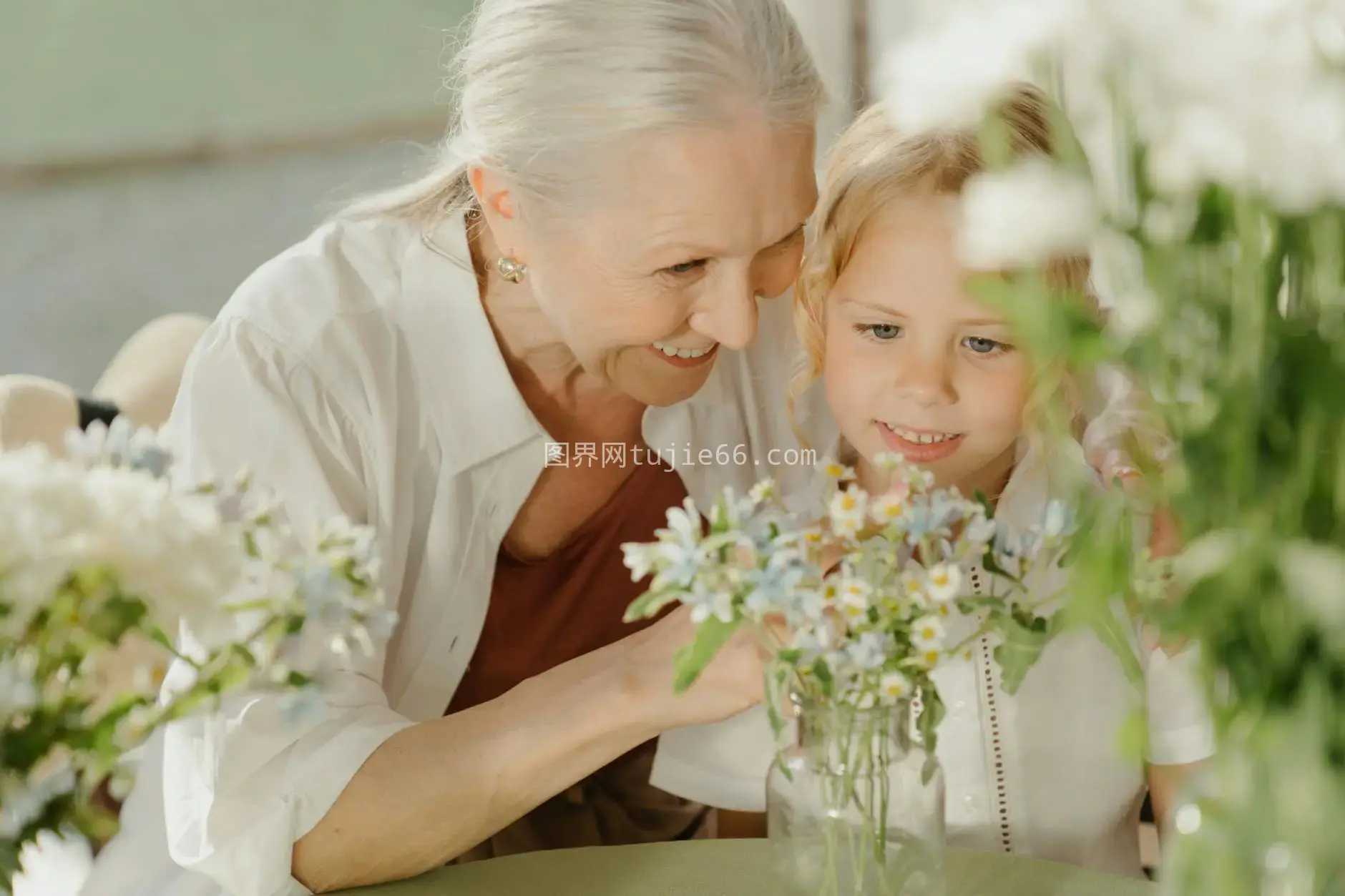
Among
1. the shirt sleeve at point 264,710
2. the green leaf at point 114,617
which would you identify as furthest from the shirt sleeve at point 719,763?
the green leaf at point 114,617

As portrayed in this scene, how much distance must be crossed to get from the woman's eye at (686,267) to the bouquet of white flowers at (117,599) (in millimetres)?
602

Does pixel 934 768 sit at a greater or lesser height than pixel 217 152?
lesser

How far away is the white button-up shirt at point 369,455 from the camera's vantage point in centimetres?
119

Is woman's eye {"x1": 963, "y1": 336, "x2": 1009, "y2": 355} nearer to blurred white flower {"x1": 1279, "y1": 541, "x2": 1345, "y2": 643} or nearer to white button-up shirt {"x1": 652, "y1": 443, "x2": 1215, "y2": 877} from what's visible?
white button-up shirt {"x1": 652, "y1": 443, "x2": 1215, "y2": 877}

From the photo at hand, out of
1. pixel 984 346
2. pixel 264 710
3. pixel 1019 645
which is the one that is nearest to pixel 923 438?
pixel 984 346

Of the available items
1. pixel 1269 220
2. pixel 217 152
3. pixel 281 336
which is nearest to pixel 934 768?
pixel 1269 220

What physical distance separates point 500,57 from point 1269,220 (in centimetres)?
86

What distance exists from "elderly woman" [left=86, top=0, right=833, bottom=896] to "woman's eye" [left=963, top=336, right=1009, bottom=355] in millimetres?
186

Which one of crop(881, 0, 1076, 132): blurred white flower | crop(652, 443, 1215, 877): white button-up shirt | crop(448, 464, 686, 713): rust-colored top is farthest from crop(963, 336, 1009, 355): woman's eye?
crop(881, 0, 1076, 132): blurred white flower

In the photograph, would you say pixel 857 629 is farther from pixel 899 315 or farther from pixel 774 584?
pixel 899 315

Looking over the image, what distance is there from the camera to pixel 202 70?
6.54 ft

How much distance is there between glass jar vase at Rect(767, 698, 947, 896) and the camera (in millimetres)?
989

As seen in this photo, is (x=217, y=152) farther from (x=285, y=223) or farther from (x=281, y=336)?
(x=281, y=336)

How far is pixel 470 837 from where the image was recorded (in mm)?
1222
